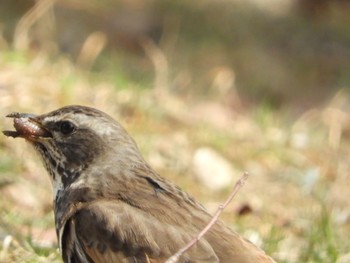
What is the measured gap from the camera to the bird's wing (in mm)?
5117

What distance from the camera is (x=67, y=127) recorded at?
586 centimetres

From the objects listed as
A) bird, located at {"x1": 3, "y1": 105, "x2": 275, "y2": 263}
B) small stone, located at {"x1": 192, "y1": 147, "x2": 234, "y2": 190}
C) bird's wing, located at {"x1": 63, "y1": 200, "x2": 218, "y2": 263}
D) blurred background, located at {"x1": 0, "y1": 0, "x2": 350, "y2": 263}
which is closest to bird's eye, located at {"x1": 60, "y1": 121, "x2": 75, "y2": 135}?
bird, located at {"x1": 3, "y1": 105, "x2": 275, "y2": 263}

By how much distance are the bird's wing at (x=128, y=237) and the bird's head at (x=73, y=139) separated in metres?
0.50

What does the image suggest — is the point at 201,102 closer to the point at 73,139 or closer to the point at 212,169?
the point at 212,169

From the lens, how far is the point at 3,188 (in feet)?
24.2

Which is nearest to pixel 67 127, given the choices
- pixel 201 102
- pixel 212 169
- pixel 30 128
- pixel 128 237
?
pixel 30 128

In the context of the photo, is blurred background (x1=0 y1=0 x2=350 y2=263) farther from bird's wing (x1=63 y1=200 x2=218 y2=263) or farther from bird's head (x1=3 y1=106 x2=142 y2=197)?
bird's wing (x1=63 y1=200 x2=218 y2=263)

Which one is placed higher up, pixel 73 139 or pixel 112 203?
pixel 73 139

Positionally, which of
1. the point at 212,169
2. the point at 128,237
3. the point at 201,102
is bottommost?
the point at 128,237

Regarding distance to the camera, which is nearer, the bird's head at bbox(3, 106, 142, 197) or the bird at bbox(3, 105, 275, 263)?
the bird at bbox(3, 105, 275, 263)

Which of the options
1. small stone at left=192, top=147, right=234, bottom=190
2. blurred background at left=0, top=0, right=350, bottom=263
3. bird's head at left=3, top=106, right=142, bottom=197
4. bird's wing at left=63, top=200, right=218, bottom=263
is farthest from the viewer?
small stone at left=192, top=147, right=234, bottom=190

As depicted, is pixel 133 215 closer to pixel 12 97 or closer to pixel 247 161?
pixel 12 97

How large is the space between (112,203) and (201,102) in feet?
17.6

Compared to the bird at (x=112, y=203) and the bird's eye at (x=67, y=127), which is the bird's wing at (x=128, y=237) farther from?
the bird's eye at (x=67, y=127)
